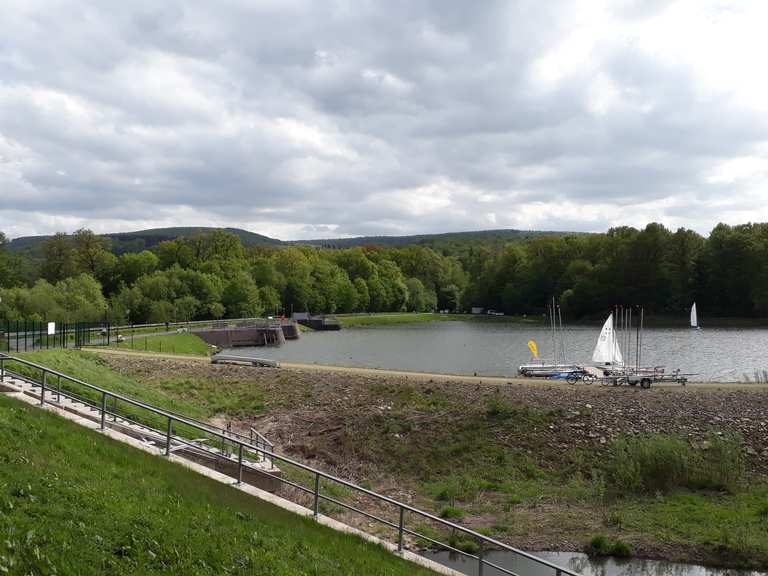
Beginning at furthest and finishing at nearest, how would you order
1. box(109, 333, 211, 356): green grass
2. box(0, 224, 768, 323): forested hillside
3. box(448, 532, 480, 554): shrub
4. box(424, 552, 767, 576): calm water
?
box(0, 224, 768, 323): forested hillside
box(109, 333, 211, 356): green grass
box(448, 532, 480, 554): shrub
box(424, 552, 767, 576): calm water

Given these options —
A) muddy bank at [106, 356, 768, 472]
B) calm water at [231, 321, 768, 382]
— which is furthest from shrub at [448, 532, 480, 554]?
calm water at [231, 321, 768, 382]

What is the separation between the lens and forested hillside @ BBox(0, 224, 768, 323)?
8950 centimetres

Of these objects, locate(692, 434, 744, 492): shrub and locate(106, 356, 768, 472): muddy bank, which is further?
locate(106, 356, 768, 472): muddy bank

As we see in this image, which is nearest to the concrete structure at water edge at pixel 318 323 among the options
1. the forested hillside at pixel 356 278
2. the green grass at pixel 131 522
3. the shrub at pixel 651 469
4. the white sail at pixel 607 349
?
the forested hillside at pixel 356 278

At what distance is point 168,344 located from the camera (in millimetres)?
64562

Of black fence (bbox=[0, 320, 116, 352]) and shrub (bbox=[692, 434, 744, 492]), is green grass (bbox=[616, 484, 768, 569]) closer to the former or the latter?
shrub (bbox=[692, 434, 744, 492])

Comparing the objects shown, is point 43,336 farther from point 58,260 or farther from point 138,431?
point 58,260

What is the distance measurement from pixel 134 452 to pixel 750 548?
1432 cm

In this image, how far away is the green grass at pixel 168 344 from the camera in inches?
2227

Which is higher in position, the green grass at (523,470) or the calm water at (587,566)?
the green grass at (523,470)

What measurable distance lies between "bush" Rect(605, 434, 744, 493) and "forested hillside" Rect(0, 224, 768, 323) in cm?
6069

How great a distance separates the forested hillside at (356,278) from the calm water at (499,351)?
1805 centimetres

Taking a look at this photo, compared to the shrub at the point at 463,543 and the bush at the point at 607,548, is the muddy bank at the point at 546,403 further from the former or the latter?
the shrub at the point at 463,543

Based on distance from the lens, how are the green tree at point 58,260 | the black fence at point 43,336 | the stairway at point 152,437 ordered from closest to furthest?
the stairway at point 152,437 < the black fence at point 43,336 < the green tree at point 58,260
